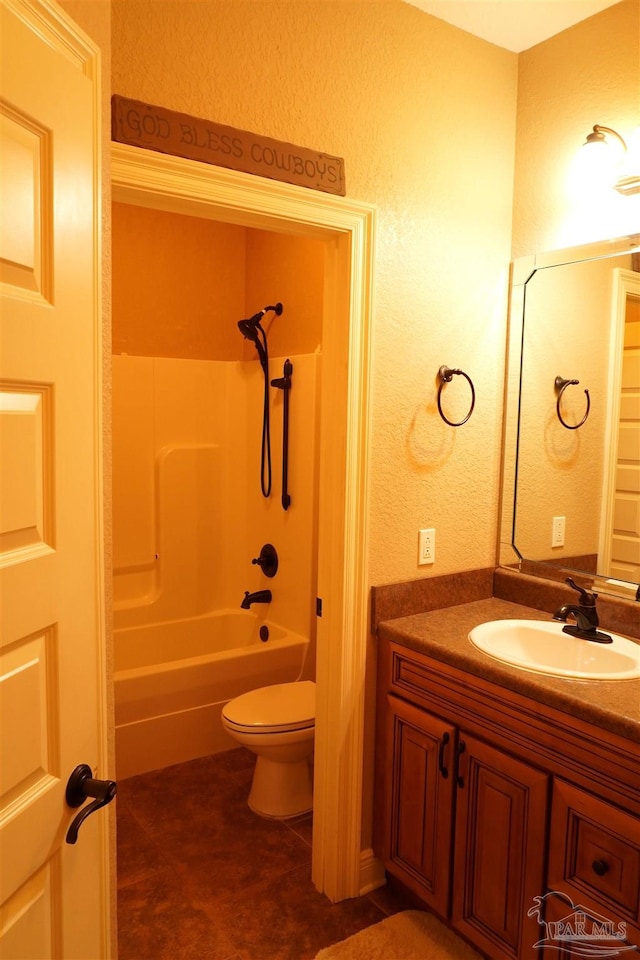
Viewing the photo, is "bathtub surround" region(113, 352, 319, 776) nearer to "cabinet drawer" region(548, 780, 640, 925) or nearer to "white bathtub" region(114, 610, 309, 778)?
"white bathtub" region(114, 610, 309, 778)

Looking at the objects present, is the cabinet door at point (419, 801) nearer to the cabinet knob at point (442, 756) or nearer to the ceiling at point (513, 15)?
the cabinet knob at point (442, 756)

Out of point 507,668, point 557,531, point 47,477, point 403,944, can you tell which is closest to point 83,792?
point 47,477

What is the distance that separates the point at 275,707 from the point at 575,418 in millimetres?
1576

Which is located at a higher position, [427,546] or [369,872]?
[427,546]

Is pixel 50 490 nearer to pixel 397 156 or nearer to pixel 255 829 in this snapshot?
pixel 397 156

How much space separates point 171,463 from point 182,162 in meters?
2.13

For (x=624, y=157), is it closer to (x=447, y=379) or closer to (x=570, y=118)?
(x=570, y=118)

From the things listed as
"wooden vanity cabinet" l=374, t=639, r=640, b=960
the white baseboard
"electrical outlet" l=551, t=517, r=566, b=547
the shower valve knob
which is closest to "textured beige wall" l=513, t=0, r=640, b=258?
"electrical outlet" l=551, t=517, r=566, b=547

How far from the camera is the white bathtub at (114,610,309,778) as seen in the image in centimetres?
283

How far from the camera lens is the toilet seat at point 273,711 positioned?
2.49 m

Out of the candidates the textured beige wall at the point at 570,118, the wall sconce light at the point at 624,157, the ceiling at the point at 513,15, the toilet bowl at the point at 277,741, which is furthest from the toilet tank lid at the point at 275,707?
the ceiling at the point at 513,15

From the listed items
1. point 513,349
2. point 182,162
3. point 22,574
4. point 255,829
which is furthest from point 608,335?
point 255,829

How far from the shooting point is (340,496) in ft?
6.60

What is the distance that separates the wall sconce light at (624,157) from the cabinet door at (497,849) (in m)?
1.65
